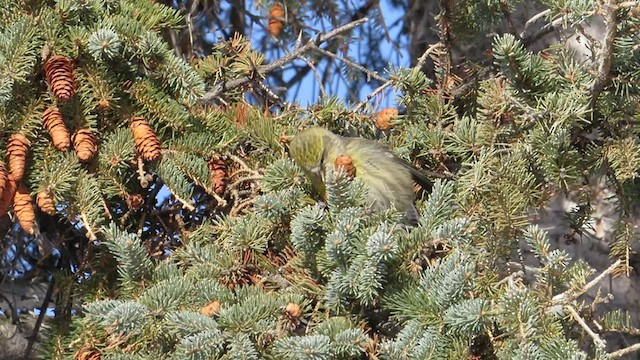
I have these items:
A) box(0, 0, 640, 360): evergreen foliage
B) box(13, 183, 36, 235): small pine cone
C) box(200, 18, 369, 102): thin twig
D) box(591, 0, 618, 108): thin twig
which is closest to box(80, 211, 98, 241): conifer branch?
box(0, 0, 640, 360): evergreen foliage

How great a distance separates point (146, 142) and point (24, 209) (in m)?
0.46

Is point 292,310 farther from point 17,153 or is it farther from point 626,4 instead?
point 626,4

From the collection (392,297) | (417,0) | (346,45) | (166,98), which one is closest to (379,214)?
(392,297)

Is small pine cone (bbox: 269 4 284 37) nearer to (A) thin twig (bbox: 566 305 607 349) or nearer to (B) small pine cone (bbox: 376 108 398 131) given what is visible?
(B) small pine cone (bbox: 376 108 398 131)

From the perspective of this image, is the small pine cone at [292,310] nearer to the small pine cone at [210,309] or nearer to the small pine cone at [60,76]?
the small pine cone at [210,309]

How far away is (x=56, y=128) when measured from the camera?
10.4 ft

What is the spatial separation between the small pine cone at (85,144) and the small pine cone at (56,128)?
4 centimetres

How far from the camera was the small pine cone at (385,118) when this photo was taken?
384 centimetres

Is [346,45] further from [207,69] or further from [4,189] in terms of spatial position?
[4,189]

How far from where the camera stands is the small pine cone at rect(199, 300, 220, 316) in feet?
8.82

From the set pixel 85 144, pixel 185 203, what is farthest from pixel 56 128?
pixel 185 203

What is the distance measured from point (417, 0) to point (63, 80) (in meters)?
3.10

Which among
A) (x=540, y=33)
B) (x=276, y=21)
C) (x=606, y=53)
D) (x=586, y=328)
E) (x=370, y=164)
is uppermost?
(x=276, y=21)

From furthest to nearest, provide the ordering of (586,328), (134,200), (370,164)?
(370,164) < (134,200) < (586,328)
